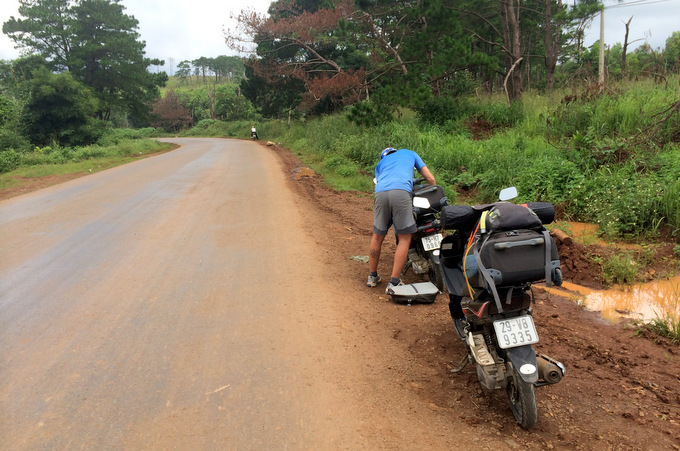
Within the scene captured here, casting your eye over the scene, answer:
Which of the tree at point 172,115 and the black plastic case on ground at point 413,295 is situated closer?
the black plastic case on ground at point 413,295

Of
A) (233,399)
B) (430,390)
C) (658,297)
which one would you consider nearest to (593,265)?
(658,297)

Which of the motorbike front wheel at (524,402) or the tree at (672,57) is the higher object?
the tree at (672,57)

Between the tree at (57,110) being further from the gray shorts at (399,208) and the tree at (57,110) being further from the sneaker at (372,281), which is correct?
the gray shorts at (399,208)

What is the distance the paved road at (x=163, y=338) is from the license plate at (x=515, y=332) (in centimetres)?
108

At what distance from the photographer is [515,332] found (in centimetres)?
278

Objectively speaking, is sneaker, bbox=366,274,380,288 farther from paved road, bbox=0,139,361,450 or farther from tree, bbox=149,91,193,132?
tree, bbox=149,91,193,132

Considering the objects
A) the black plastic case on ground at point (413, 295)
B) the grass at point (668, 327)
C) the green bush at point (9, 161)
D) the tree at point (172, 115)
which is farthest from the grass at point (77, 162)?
the tree at point (172, 115)

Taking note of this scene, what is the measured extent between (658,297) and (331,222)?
15.7 feet

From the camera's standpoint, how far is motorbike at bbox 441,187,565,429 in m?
2.62

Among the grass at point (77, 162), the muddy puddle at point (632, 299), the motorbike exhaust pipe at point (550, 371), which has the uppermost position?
the grass at point (77, 162)

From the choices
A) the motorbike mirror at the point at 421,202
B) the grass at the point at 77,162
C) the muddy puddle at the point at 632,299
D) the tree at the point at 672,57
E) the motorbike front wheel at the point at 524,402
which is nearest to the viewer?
the motorbike front wheel at the point at 524,402

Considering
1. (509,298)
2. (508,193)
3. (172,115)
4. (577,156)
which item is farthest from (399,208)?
(172,115)

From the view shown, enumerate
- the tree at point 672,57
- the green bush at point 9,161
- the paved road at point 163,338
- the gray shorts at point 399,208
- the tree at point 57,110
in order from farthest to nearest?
1. the tree at point 57,110
2. the green bush at point 9,161
3. the tree at point 672,57
4. the gray shorts at point 399,208
5. the paved road at point 163,338

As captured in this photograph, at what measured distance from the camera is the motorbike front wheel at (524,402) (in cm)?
260
